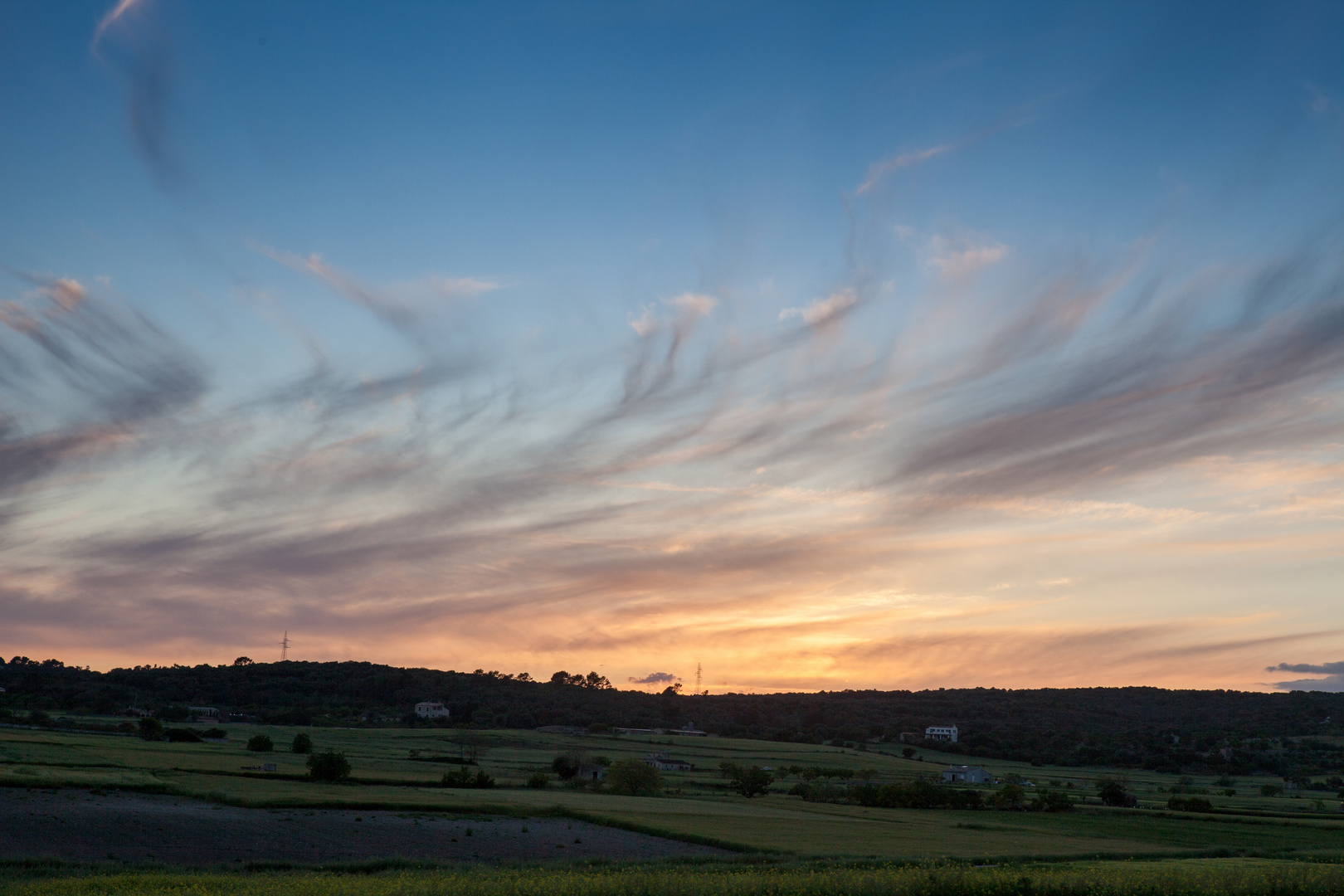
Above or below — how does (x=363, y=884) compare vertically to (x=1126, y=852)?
above

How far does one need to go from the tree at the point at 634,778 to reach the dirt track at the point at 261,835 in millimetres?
32233

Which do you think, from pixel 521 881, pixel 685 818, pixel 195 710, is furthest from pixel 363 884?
pixel 195 710

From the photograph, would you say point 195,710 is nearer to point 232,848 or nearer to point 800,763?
point 800,763

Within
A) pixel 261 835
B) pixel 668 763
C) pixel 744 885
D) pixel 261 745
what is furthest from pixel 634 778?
pixel 744 885

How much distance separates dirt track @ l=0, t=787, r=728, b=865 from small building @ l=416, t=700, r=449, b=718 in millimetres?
140639

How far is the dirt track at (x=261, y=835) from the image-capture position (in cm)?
4081

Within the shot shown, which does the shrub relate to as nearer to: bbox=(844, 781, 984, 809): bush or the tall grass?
bbox=(844, 781, 984, 809): bush

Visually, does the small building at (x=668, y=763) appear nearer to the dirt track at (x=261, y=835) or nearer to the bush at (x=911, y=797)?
the bush at (x=911, y=797)

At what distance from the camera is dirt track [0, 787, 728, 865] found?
40.8m

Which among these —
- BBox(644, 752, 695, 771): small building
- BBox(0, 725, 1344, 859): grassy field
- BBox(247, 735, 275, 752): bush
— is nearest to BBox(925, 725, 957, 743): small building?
BBox(0, 725, 1344, 859): grassy field

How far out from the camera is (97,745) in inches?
3406

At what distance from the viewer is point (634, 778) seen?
89.1m

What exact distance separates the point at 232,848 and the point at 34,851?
7898 millimetres

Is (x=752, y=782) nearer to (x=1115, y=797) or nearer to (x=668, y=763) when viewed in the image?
(x=668, y=763)
